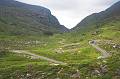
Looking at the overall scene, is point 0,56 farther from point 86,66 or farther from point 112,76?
point 112,76

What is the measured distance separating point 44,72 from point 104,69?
1710 cm

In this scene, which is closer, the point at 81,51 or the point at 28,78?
the point at 28,78

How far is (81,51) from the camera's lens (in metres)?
183

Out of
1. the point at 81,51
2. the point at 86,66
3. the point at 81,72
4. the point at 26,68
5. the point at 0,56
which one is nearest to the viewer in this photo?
the point at 81,72

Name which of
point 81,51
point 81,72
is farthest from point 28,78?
point 81,51

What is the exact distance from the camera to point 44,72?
92125mm

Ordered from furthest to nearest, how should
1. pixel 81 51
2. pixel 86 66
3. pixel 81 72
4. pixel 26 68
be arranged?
1. pixel 81 51
2. pixel 26 68
3. pixel 86 66
4. pixel 81 72

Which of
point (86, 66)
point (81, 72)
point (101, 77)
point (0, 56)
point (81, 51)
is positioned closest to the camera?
point (101, 77)

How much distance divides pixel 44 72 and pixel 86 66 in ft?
38.0

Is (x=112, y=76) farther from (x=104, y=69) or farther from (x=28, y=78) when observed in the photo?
(x=28, y=78)

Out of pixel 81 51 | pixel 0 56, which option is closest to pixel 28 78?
pixel 0 56

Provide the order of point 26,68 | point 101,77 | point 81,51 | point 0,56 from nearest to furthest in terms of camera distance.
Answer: point 101,77 → point 26,68 → point 0,56 → point 81,51

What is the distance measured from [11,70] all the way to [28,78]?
1650cm

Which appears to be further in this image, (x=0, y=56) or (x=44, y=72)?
(x=0, y=56)
